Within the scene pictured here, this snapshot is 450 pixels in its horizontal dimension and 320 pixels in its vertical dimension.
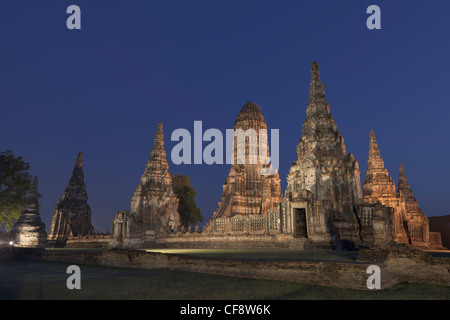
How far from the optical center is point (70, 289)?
23.9 feet

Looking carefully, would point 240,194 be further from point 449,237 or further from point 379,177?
point 449,237

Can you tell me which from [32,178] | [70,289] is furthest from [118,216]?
[70,289]

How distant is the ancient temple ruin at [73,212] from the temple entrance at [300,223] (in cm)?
3742

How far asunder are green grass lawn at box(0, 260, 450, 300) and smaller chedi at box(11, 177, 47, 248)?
27.9 meters

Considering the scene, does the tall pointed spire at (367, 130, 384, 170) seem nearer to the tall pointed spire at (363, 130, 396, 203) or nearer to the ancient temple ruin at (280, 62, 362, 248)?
the tall pointed spire at (363, 130, 396, 203)

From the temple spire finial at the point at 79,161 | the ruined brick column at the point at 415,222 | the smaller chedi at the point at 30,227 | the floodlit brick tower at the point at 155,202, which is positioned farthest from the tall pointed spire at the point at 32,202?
the ruined brick column at the point at 415,222

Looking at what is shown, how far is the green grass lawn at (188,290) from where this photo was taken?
6.73 metres

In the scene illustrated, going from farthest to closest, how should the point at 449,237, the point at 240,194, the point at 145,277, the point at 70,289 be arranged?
the point at 240,194
the point at 449,237
the point at 145,277
the point at 70,289

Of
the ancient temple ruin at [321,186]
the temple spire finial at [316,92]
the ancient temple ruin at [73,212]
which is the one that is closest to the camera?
the ancient temple ruin at [321,186]

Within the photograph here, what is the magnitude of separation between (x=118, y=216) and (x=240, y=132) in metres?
24.3

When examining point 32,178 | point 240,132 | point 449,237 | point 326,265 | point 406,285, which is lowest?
point 449,237

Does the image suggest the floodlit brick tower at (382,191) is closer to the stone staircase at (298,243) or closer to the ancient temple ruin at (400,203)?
the ancient temple ruin at (400,203)
